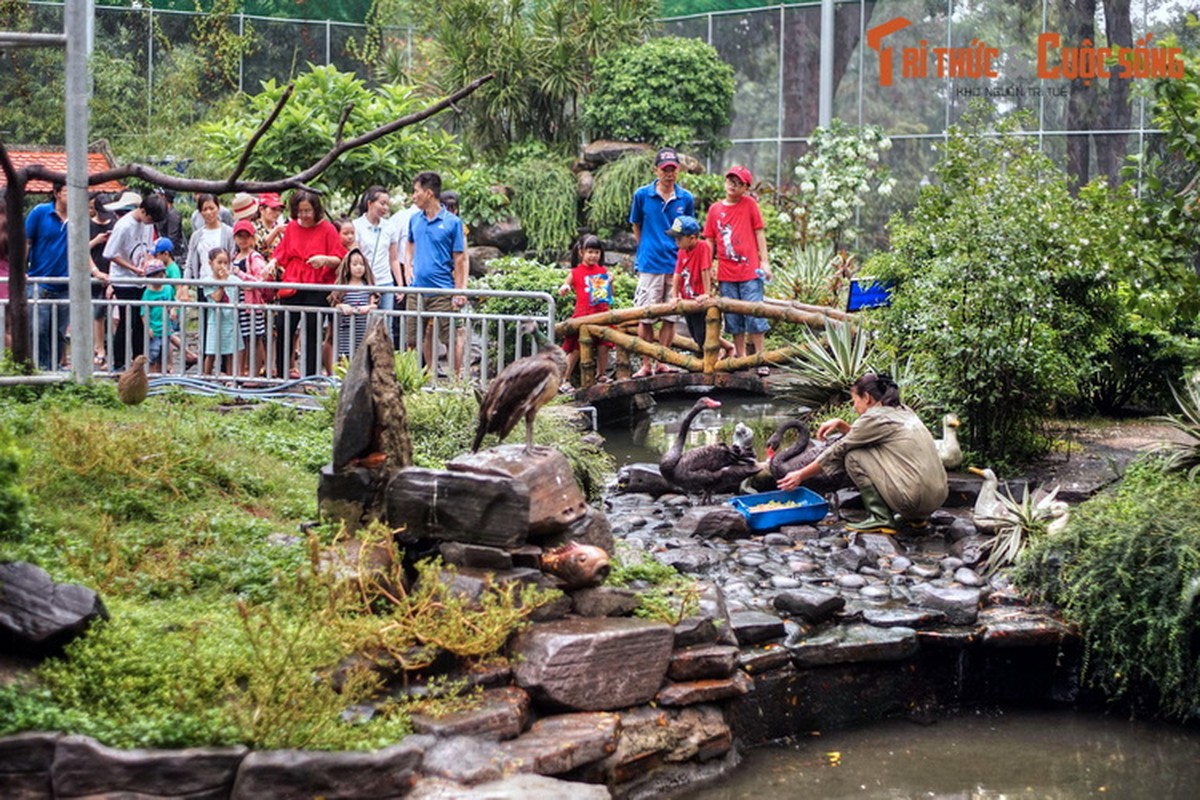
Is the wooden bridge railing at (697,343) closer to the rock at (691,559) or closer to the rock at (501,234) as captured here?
the rock at (691,559)

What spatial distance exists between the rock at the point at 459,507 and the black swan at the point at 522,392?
1.74ft

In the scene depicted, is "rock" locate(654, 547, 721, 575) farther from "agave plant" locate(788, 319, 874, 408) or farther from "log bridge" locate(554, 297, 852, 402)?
"log bridge" locate(554, 297, 852, 402)

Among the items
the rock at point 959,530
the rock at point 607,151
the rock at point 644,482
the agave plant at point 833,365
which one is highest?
the rock at point 607,151

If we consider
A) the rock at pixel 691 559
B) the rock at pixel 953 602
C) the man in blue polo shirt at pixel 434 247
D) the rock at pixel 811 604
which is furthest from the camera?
the man in blue polo shirt at pixel 434 247

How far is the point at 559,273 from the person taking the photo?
18.3 m

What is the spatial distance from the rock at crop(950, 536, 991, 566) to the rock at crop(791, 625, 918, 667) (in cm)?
135

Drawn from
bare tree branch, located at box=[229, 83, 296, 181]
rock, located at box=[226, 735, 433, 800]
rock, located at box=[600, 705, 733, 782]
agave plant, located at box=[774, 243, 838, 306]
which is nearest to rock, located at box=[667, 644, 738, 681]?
rock, located at box=[600, 705, 733, 782]

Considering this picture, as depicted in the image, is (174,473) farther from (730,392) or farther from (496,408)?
(730,392)

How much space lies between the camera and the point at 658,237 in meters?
15.2

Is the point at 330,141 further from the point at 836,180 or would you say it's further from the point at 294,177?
the point at 836,180

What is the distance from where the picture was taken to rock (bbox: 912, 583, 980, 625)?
8.98m

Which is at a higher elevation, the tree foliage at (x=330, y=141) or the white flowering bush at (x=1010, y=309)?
the tree foliage at (x=330, y=141)

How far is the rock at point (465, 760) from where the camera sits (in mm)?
6648

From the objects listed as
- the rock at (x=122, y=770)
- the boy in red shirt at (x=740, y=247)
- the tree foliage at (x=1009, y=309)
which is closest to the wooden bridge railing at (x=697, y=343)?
the boy in red shirt at (x=740, y=247)
